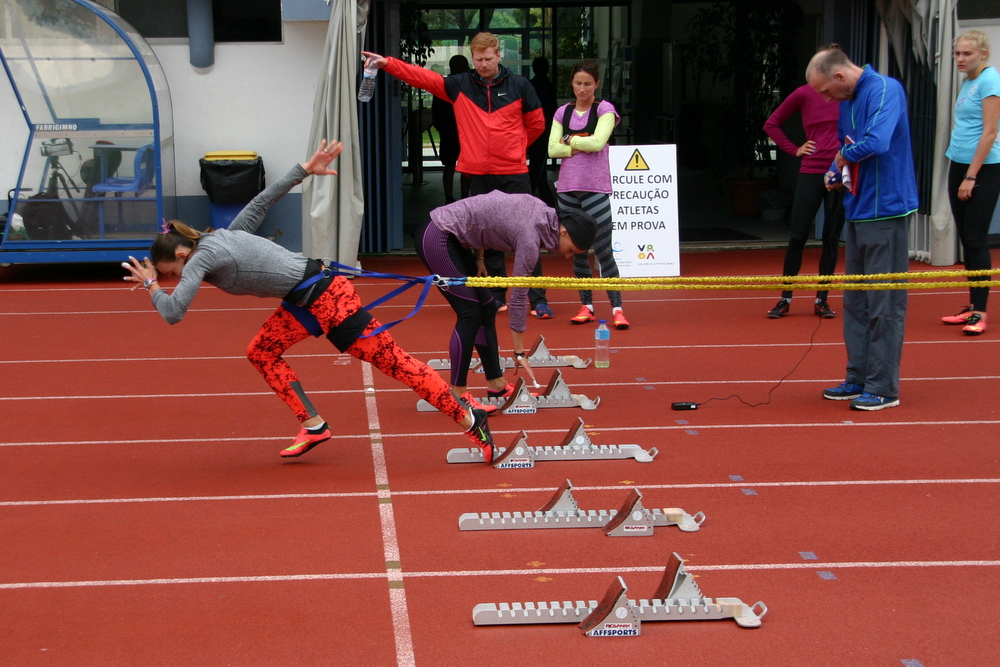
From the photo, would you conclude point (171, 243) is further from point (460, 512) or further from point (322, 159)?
point (460, 512)

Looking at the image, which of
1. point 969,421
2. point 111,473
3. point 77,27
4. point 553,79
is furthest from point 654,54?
point 111,473

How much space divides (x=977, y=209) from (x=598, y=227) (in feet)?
9.36

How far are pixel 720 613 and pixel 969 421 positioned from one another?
3067mm

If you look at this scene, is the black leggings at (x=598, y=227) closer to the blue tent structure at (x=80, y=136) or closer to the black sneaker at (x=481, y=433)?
the black sneaker at (x=481, y=433)

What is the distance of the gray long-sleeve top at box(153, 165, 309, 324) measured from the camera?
473 centimetres

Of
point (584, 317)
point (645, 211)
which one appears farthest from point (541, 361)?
point (645, 211)

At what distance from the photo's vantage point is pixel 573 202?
338 inches

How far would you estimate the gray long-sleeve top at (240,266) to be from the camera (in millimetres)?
4727

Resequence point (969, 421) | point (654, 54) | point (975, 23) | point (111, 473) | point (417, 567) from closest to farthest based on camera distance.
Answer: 1. point (417, 567)
2. point (111, 473)
3. point (969, 421)
4. point (975, 23)
5. point (654, 54)

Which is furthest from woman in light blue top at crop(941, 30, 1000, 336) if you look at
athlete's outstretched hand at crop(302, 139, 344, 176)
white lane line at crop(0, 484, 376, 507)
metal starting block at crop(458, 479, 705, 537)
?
white lane line at crop(0, 484, 376, 507)

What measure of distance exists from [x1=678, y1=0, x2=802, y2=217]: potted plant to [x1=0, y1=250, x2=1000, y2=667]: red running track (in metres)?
8.69

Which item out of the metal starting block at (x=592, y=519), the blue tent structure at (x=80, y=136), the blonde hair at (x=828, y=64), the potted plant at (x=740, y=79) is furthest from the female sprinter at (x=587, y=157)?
the potted plant at (x=740, y=79)

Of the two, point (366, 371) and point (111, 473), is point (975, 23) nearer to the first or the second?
point (366, 371)

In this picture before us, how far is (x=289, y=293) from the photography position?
5109 mm
